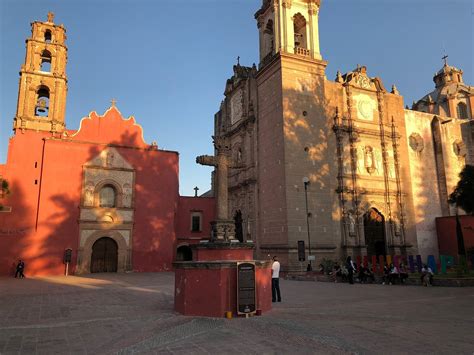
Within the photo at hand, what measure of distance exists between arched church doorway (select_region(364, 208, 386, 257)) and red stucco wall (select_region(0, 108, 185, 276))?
1443 centimetres

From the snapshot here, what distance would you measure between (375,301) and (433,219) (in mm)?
21751

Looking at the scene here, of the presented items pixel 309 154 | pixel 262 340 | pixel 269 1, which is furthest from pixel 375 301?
pixel 269 1

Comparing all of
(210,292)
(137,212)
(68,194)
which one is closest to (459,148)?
(137,212)

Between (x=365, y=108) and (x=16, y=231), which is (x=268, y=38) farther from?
(x=16, y=231)

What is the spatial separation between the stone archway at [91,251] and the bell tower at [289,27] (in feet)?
56.1

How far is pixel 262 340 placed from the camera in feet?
22.2

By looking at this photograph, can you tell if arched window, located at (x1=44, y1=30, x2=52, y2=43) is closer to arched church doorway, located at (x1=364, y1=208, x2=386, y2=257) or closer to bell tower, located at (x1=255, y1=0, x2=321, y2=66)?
bell tower, located at (x1=255, y1=0, x2=321, y2=66)

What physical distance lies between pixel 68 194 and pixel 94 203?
1729mm

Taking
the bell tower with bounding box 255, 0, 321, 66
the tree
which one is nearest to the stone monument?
the tree

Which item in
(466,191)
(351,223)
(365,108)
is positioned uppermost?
(365,108)

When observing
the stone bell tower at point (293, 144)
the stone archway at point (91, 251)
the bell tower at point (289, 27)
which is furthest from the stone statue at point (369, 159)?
the stone archway at point (91, 251)

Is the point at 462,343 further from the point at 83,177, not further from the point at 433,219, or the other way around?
the point at 433,219

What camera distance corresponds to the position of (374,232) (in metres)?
27.7

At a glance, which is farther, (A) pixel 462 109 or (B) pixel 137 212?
(A) pixel 462 109
